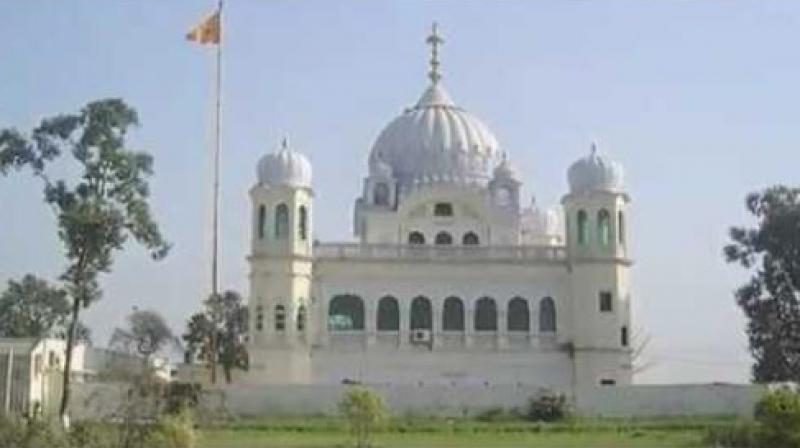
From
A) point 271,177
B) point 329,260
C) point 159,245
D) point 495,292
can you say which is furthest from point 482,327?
point 159,245

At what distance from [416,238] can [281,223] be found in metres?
7.10

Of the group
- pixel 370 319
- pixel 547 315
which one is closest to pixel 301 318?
pixel 370 319

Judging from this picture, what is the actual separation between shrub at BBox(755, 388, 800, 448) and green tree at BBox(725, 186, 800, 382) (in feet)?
80.8

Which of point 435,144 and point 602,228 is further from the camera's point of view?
point 435,144

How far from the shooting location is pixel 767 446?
27234 mm

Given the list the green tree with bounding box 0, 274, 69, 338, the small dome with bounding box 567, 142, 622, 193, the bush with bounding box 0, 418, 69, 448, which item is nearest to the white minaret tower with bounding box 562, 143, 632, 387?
the small dome with bounding box 567, 142, 622, 193

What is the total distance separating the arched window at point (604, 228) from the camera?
56.8m

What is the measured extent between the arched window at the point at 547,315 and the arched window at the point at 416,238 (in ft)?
21.8

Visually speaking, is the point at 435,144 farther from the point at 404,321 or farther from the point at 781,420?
the point at 781,420

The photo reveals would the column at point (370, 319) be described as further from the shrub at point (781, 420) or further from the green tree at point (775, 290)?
the shrub at point (781, 420)

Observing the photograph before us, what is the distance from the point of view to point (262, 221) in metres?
57.0

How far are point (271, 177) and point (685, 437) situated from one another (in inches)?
1034

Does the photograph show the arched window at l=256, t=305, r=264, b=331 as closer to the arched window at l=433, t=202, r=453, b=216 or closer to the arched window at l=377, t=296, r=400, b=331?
the arched window at l=377, t=296, r=400, b=331

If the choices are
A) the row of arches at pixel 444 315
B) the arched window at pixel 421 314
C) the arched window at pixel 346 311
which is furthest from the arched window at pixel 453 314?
the arched window at pixel 346 311
